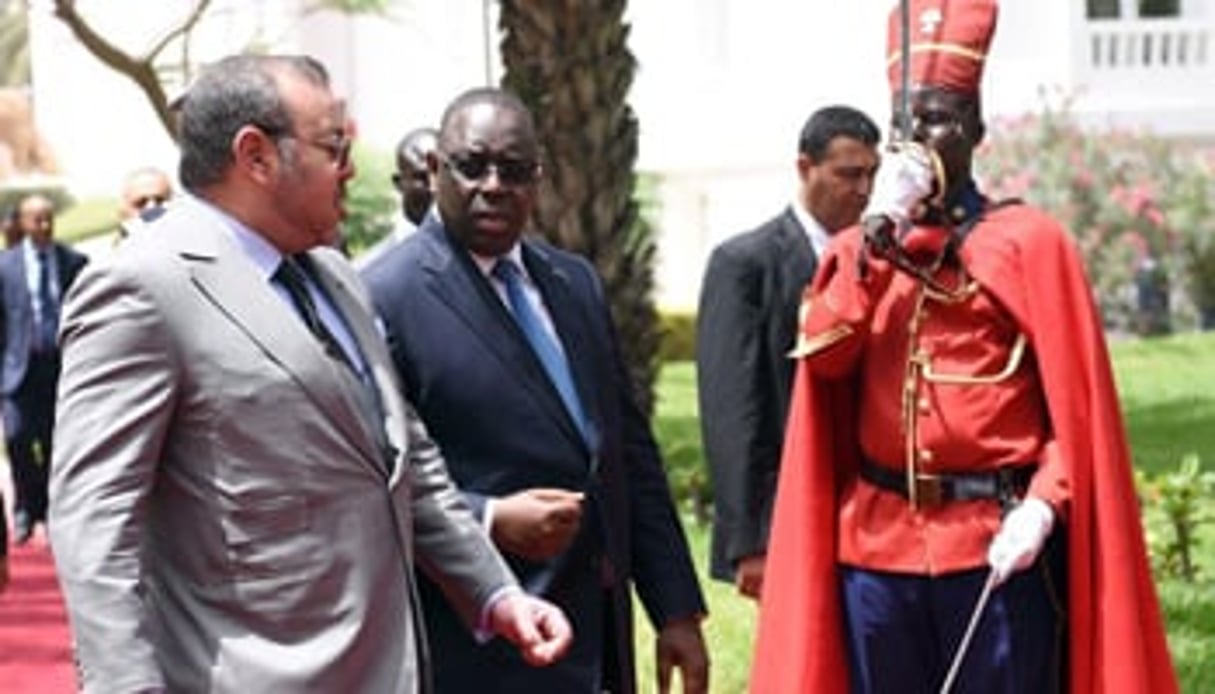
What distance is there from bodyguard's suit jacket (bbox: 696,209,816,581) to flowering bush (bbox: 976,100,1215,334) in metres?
17.3

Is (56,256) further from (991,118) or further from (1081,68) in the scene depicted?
(1081,68)

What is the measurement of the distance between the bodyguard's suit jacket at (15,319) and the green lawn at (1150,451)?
3405 millimetres

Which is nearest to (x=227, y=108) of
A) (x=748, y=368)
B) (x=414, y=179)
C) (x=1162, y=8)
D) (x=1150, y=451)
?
(x=748, y=368)

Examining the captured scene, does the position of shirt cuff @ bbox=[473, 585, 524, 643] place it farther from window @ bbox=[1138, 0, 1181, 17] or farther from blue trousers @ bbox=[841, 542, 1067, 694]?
window @ bbox=[1138, 0, 1181, 17]

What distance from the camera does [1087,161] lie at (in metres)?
25.7

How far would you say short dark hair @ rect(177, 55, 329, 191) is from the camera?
16.1ft

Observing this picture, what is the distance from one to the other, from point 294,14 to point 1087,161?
828cm

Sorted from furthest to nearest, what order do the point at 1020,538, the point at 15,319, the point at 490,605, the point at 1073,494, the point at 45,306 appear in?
the point at 45,306, the point at 15,319, the point at 1073,494, the point at 1020,538, the point at 490,605

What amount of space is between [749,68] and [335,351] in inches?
975

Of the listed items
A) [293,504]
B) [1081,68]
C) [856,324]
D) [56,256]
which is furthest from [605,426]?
[1081,68]

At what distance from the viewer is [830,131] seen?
7.94 m

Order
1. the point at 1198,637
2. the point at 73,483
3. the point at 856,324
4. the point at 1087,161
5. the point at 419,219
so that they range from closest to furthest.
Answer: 1. the point at 73,483
2. the point at 856,324
3. the point at 419,219
4. the point at 1198,637
5. the point at 1087,161

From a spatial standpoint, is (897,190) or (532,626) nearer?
(532,626)

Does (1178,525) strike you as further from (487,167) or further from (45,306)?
(45,306)
